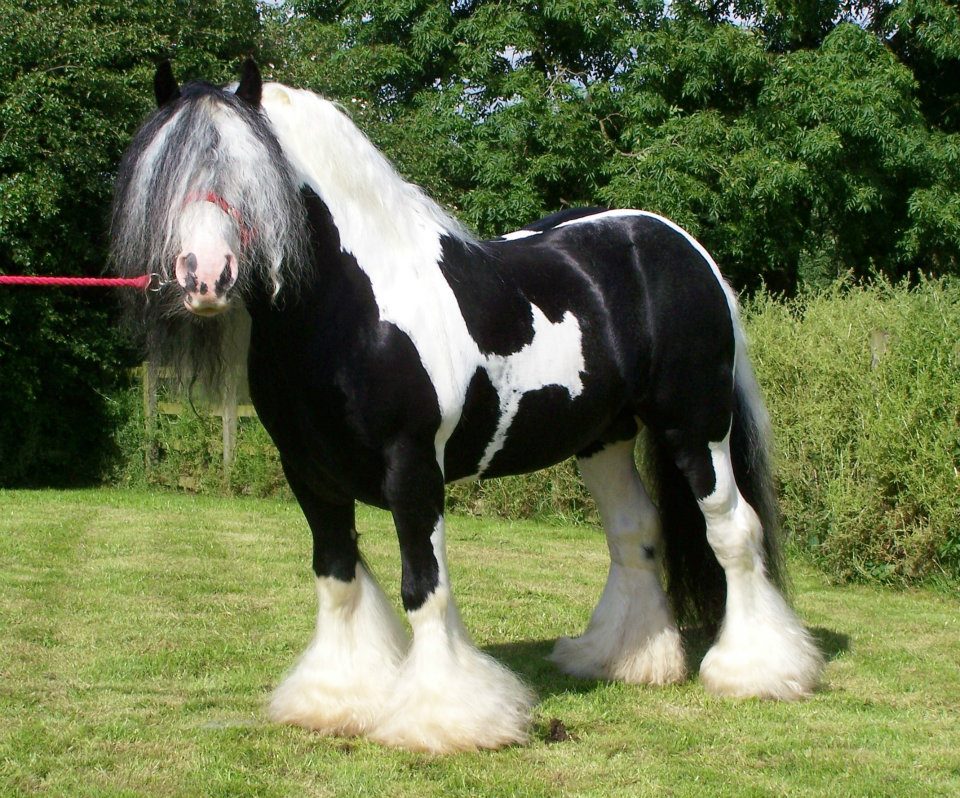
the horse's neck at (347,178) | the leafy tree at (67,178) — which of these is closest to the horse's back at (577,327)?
the horse's neck at (347,178)

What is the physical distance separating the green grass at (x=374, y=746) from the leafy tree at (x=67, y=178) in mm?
5500

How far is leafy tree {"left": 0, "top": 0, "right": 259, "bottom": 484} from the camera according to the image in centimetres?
1138

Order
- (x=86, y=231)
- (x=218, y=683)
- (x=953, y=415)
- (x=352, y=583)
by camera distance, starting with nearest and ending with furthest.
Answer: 1. (x=352, y=583)
2. (x=218, y=683)
3. (x=953, y=415)
4. (x=86, y=231)

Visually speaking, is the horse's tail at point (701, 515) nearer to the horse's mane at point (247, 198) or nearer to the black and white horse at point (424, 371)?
the black and white horse at point (424, 371)

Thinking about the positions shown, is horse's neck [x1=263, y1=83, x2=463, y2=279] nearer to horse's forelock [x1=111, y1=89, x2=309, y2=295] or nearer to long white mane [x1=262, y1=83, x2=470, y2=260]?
long white mane [x1=262, y1=83, x2=470, y2=260]

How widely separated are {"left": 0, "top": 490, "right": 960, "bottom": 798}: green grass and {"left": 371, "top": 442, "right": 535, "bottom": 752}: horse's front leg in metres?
0.08

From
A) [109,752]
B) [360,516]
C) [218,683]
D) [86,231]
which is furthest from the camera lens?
[86,231]

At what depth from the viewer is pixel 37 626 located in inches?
211

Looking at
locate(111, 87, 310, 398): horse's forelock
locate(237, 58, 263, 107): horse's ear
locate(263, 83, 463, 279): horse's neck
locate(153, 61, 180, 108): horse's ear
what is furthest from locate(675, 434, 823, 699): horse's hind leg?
locate(153, 61, 180, 108): horse's ear

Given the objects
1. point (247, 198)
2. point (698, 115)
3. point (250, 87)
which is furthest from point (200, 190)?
point (698, 115)

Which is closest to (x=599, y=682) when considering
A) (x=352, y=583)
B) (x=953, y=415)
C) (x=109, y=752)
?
(x=352, y=583)

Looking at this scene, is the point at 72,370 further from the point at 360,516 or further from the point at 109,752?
the point at 109,752

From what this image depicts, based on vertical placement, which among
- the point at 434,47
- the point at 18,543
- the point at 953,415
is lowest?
the point at 18,543

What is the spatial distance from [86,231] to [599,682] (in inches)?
400
